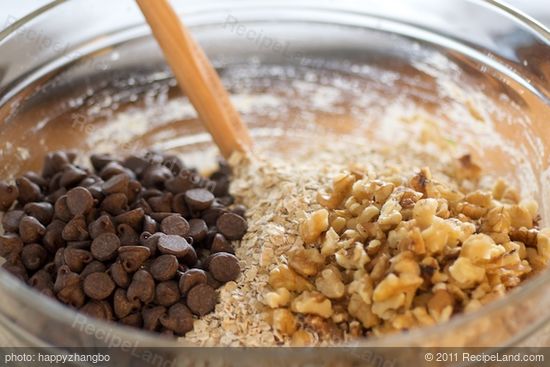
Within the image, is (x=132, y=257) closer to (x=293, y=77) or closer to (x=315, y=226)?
(x=315, y=226)

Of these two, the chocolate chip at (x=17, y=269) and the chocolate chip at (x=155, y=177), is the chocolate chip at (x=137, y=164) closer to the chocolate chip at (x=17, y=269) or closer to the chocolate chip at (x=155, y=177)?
the chocolate chip at (x=155, y=177)

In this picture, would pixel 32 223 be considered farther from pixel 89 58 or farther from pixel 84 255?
pixel 89 58

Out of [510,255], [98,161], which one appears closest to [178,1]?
[98,161]

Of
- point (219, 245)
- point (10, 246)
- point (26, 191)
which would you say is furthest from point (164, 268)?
point (26, 191)

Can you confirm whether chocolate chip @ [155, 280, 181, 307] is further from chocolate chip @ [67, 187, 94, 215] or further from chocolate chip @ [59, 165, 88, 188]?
chocolate chip @ [59, 165, 88, 188]

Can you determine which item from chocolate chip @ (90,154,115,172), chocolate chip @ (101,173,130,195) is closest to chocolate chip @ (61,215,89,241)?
chocolate chip @ (101,173,130,195)
